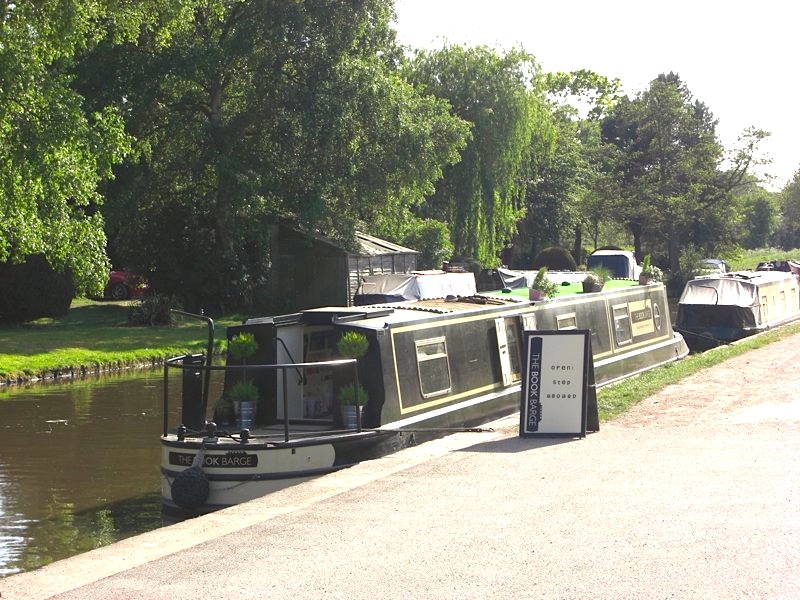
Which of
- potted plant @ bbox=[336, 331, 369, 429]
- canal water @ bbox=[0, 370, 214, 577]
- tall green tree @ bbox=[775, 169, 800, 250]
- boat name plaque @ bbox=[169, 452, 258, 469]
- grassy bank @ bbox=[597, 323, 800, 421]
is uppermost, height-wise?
tall green tree @ bbox=[775, 169, 800, 250]

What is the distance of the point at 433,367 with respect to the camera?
1417 centimetres

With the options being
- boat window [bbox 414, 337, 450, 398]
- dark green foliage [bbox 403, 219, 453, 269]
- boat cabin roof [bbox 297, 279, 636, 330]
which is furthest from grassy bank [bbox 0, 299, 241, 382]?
boat window [bbox 414, 337, 450, 398]

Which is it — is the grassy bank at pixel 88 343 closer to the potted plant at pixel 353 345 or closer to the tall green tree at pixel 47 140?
the tall green tree at pixel 47 140

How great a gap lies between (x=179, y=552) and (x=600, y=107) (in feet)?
295

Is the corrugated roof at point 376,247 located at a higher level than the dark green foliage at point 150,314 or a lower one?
higher

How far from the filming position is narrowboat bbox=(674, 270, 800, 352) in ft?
91.8

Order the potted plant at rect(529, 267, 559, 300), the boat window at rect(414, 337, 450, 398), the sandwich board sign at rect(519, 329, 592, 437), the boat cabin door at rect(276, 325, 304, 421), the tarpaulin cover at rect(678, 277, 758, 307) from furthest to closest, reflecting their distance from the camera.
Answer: the tarpaulin cover at rect(678, 277, 758, 307), the potted plant at rect(529, 267, 559, 300), the boat window at rect(414, 337, 450, 398), the boat cabin door at rect(276, 325, 304, 421), the sandwich board sign at rect(519, 329, 592, 437)

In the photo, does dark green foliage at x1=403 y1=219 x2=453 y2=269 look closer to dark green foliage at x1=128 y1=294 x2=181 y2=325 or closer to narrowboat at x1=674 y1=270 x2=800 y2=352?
dark green foliage at x1=128 y1=294 x2=181 y2=325

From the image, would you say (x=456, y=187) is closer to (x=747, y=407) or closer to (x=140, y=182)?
(x=140, y=182)

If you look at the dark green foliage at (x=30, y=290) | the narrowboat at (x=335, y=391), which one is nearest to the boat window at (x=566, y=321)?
the narrowboat at (x=335, y=391)

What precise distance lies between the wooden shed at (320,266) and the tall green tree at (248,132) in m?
1.82

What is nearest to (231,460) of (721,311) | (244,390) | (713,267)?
(244,390)

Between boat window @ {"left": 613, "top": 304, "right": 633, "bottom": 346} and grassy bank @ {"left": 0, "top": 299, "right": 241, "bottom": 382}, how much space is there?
11.8 metres

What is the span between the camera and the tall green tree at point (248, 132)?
1278 inches
